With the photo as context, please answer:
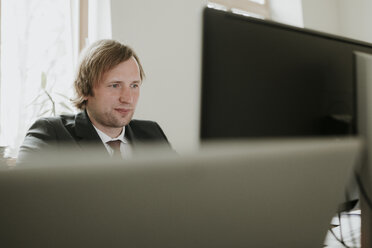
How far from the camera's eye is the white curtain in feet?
7.26

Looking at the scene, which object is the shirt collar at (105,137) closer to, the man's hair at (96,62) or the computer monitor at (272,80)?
the man's hair at (96,62)

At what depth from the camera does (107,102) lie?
4.85 feet

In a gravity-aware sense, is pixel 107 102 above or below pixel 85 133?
above

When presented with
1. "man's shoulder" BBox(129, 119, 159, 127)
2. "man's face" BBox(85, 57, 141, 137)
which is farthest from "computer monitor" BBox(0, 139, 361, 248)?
"man's shoulder" BBox(129, 119, 159, 127)

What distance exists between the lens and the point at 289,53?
0.75 meters

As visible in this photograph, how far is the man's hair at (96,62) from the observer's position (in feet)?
4.83

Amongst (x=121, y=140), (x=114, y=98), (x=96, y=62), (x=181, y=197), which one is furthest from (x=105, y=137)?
(x=181, y=197)

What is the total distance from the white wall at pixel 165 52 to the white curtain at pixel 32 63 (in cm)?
38

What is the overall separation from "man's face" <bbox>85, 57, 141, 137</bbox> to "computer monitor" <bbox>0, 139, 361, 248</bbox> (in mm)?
1046

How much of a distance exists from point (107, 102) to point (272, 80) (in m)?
0.89

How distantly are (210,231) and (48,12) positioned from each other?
2407 millimetres

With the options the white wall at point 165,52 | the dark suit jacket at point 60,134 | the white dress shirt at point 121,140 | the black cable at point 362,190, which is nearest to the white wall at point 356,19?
the white wall at point 165,52

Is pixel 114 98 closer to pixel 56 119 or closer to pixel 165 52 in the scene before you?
pixel 56 119

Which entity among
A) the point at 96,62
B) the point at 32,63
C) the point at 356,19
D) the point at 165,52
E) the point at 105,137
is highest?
the point at 356,19
